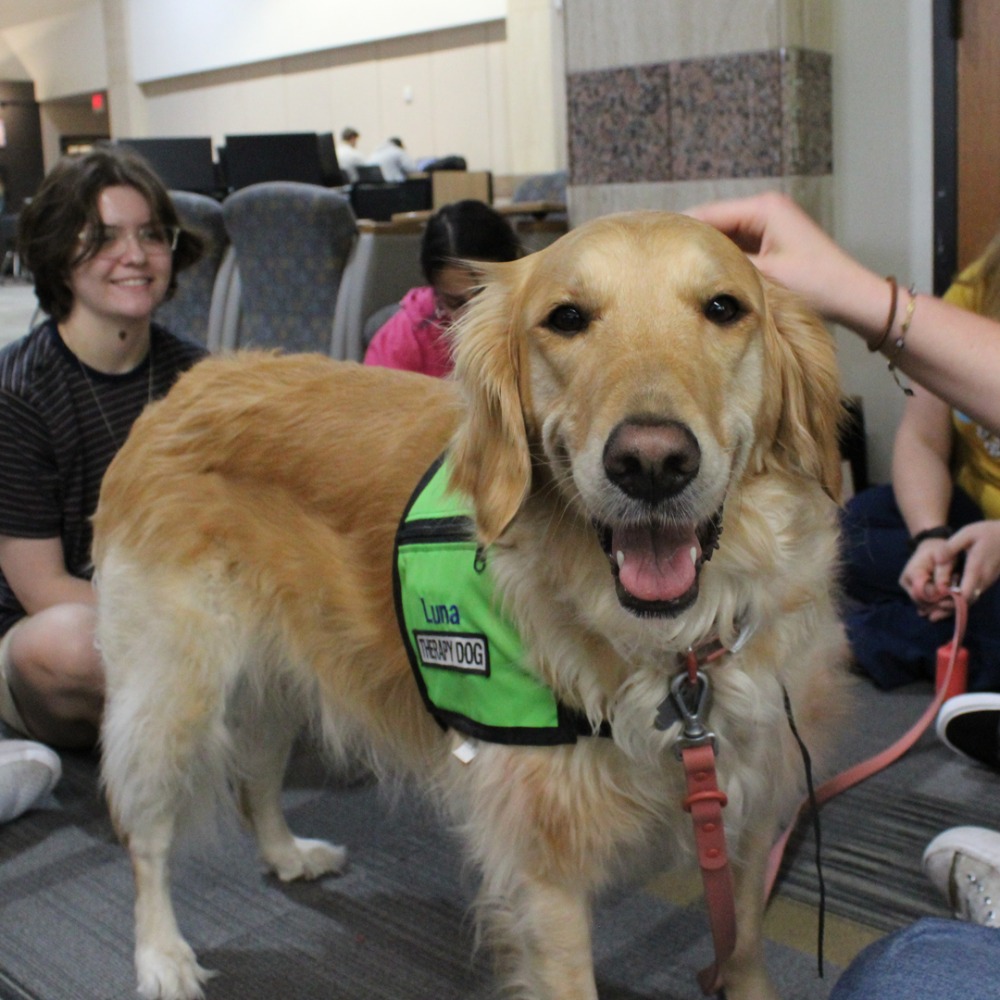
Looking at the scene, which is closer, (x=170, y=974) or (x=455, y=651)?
(x=455, y=651)

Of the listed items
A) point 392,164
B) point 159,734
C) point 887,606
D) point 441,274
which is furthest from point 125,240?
point 392,164

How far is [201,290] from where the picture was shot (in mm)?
5574

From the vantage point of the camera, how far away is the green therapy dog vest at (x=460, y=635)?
135 centimetres

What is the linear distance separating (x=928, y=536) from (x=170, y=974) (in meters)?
1.72

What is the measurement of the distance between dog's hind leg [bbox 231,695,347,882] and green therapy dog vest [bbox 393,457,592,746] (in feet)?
1.75

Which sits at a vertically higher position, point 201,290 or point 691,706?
point 201,290

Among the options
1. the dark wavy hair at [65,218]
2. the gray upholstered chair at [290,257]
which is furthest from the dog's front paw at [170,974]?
the gray upholstered chair at [290,257]

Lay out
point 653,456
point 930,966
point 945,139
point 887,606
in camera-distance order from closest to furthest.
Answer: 1. point 930,966
2. point 653,456
3. point 887,606
4. point 945,139

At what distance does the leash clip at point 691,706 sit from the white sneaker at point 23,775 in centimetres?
142

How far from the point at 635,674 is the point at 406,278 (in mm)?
3908

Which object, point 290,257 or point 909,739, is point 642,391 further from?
point 290,257

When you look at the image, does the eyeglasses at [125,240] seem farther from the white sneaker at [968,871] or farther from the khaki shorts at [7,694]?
the white sneaker at [968,871]

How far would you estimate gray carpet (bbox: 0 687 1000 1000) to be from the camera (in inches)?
65.7

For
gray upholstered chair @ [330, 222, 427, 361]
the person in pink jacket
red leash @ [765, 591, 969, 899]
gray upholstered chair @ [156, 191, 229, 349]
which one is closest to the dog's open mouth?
red leash @ [765, 591, 969, 899]
